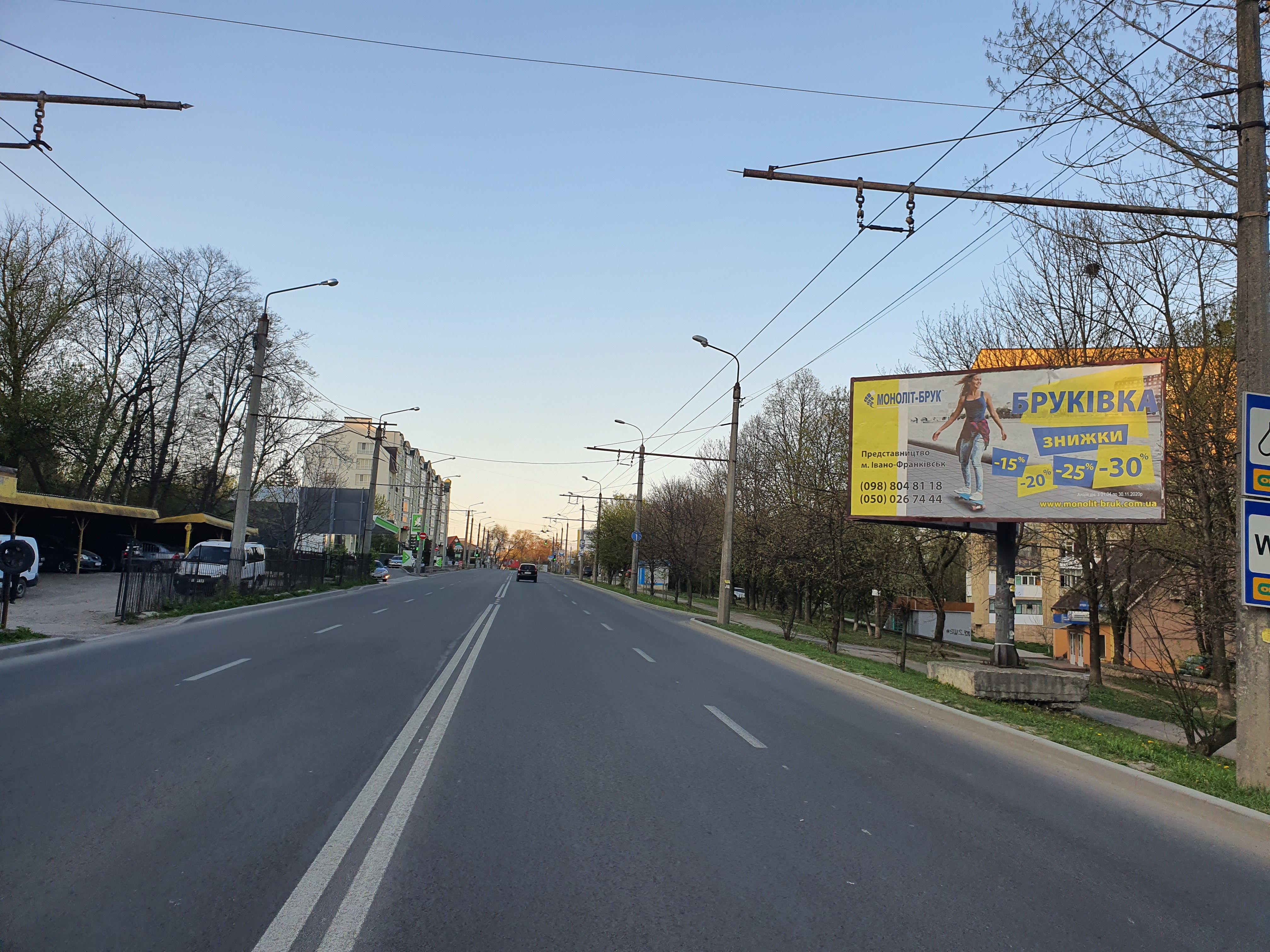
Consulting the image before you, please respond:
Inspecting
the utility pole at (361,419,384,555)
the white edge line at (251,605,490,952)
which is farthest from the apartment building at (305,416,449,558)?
the white edge line at (251,605,490,952)

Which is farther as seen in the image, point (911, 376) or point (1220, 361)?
point (1220, 361)

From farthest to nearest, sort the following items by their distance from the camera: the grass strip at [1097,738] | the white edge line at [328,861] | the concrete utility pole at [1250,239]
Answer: the concrete utility pole at [1250,239] → the grass strip at [1097,738] → the white edge line at [328,861]

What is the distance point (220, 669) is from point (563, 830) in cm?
861

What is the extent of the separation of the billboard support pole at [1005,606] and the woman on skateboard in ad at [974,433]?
0.79 metres

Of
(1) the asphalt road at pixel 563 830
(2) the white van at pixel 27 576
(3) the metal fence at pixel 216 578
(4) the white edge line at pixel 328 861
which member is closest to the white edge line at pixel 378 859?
(1) the asphalt road at pixel 563 830

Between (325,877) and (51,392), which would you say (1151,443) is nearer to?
(325,877)

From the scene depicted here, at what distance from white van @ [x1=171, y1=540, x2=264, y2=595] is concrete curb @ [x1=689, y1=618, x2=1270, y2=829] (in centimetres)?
1785

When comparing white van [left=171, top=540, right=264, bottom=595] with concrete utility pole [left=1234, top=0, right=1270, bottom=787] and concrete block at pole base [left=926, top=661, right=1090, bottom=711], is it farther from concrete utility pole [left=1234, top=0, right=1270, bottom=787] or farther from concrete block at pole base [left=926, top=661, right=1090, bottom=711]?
concrete utility pole [left=1234, top=0, right=1270, bottom=787]

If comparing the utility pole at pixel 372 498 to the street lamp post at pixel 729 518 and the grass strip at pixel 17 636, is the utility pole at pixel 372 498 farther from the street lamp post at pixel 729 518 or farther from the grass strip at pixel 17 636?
the grass strip at pixel 17 636

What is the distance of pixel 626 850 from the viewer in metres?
5.08

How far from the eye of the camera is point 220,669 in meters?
12.0

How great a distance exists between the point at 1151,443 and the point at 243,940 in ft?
49.4

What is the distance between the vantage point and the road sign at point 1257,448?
7.88m

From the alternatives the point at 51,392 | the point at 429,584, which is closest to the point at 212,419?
the point at 51,392
